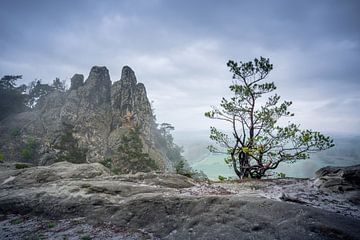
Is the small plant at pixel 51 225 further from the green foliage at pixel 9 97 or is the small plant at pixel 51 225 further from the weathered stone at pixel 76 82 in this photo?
the green foliage at pixel 9 97

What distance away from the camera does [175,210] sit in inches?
375

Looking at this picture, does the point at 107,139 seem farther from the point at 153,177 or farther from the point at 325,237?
the point at 325,237

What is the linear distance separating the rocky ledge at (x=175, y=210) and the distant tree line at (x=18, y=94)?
80.0 meters

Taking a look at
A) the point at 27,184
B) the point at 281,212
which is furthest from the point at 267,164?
the point at 27,184

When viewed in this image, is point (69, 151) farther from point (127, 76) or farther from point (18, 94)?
point (18, 94)

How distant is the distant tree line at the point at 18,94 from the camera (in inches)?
2940

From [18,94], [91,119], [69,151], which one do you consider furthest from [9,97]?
[69,151]

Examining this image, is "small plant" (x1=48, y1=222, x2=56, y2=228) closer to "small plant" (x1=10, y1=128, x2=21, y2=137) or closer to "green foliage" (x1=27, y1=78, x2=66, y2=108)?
"small plant" (x1=10, y1=128, x2=21, y2=137)

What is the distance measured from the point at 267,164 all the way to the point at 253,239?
11024 mm

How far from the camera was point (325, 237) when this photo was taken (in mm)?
6559

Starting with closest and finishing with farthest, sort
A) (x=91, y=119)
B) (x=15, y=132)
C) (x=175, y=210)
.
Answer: (x=175, y=210) → (x=15, y=132) → (x=91, y=119)

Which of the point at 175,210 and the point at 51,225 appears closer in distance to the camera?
the point at 175,210

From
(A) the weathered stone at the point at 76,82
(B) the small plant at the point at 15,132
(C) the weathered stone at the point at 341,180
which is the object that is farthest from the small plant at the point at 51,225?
(A) the weathered stone at the point at 76,82

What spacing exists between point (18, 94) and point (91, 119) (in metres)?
37.2
